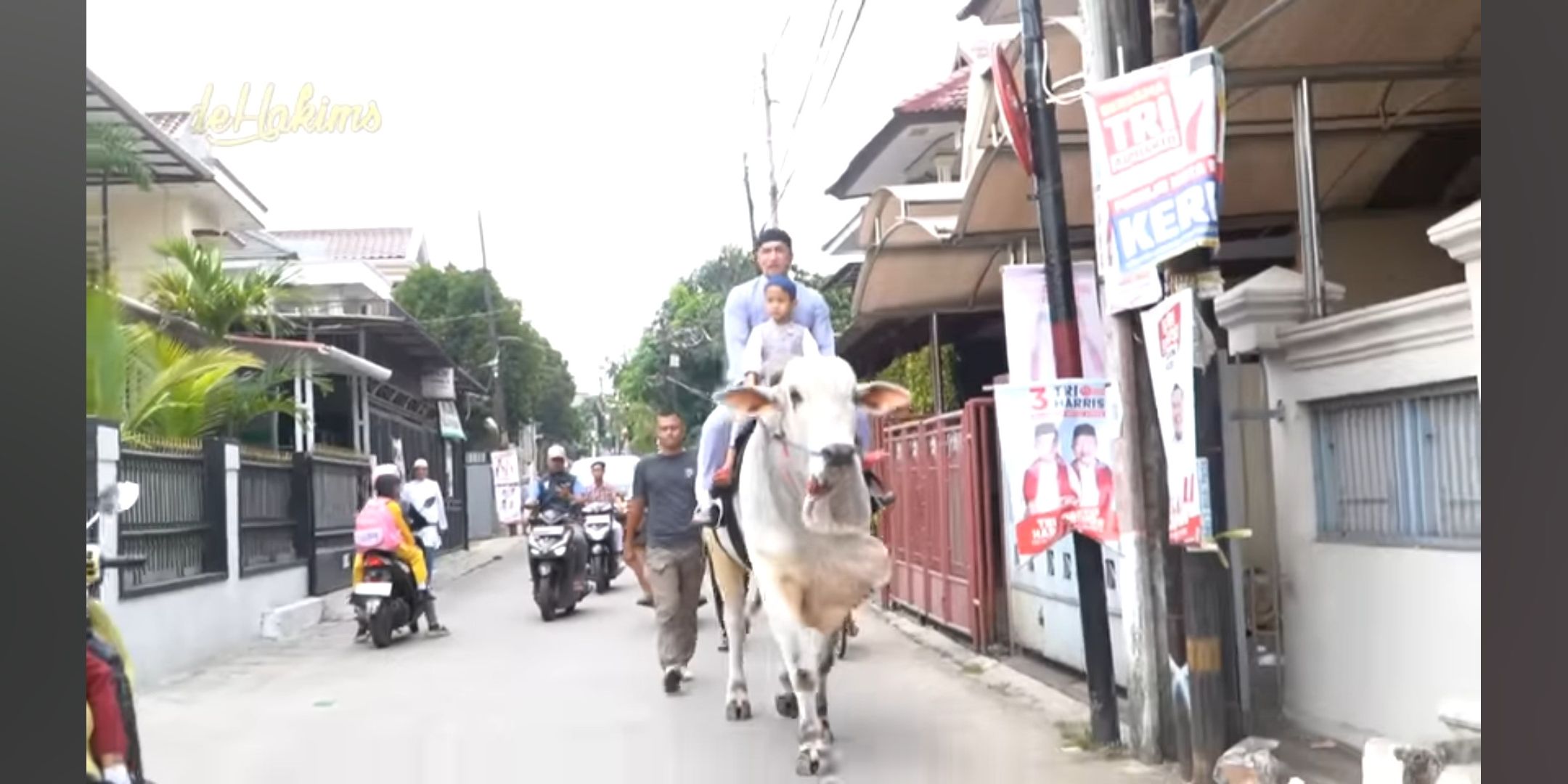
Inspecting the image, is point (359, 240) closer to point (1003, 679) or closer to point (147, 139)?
point (147, 139)

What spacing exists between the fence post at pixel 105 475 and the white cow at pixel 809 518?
1.95 metres

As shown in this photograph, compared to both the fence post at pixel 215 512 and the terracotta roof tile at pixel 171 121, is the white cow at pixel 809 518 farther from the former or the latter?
the fence post at pixel 215 512

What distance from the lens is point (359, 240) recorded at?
5.46m

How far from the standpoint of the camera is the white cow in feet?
16.6

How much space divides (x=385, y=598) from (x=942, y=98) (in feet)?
16.2

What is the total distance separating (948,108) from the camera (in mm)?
10320

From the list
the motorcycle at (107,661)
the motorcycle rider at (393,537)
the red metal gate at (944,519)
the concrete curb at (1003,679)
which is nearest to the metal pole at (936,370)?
the red metal gate at (944,519)

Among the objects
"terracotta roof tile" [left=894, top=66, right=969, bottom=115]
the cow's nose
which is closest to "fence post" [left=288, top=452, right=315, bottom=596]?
"terracotta roof tile" [left=894, top=66, right=969, bottom=115]

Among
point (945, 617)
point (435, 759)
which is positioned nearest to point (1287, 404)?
point (435, 759)

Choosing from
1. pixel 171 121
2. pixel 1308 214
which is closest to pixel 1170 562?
pixel 1308 214

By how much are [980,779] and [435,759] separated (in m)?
1.98

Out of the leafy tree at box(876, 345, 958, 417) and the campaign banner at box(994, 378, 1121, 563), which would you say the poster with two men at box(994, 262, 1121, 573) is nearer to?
the campaign banner at box(994, 378, 1121, 563)

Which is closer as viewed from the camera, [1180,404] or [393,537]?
[1180,404]

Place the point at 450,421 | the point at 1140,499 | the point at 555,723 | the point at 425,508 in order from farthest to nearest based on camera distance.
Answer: the point at 425,508 → the point at 450,421 → the point at 555,723 → the point at 1140,499
